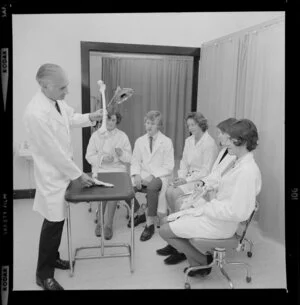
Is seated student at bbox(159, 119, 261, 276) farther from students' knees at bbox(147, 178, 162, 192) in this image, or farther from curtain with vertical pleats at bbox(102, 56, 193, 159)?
curtain with vertical pleats at bbox(102, 56, 193, 159)

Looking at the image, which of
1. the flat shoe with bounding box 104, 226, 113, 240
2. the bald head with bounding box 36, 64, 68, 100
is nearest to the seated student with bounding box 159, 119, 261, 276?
the flat shoe with bounding box 104, 226, 113, 240

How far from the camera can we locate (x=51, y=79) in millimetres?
1706

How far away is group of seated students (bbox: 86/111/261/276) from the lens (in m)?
1.70

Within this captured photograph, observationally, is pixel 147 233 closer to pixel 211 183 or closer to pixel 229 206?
pixel 211 183

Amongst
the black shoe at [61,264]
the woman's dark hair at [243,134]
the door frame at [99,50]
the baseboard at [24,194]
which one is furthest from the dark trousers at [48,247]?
the door frame at [99,50]

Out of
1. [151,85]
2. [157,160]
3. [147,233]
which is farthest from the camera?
[151,85]

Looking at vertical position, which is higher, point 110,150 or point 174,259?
point 110,150

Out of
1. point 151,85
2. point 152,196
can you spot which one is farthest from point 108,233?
point 151,85

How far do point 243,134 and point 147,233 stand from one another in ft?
3.72

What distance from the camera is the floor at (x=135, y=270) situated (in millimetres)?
1830
